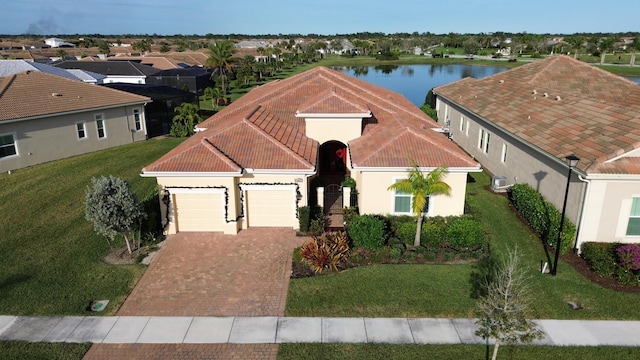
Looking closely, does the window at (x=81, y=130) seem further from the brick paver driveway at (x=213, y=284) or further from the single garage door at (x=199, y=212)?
the brick paver driveway at (x=213, y=284)

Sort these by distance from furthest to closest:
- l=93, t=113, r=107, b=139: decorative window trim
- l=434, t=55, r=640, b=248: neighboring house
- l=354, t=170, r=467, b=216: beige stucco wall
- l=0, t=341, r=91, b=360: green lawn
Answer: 1. l=93, t=113, r=107, b=139: decorative window trim
2. l=354, t=170, r=467, b=216: beige stucco wall
3. l=434, t=55, r=640, b=248: neighboring house
4. l=0, t=341, r=91, b=360: green lawn

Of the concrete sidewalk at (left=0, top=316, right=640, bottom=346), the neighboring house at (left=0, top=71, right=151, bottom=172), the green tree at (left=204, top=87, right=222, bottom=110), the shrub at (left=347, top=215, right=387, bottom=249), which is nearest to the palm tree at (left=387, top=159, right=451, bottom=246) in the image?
the shrub at (left=347, top=215, right=387, bottom=249)

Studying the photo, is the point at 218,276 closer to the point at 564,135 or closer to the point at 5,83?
the point at 564,135

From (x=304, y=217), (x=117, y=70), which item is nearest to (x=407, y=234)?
(x=304, y=217)

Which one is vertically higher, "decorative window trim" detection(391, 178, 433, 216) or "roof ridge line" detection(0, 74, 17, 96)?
"roof ridge line" detection(0, 74, 17, 96)

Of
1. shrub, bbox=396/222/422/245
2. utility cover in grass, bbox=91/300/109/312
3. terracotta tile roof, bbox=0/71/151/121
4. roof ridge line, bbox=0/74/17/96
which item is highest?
roof ridge line, bbox=0/74/17/96

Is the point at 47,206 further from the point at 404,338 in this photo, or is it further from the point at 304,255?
the point at 404,338

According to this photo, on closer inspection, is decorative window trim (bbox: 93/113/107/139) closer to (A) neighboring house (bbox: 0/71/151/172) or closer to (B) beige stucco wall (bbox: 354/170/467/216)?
(A) neighboring house (bbox: 0/71/151/172)

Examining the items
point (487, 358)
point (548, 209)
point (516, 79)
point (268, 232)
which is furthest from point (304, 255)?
point (516, 79)
